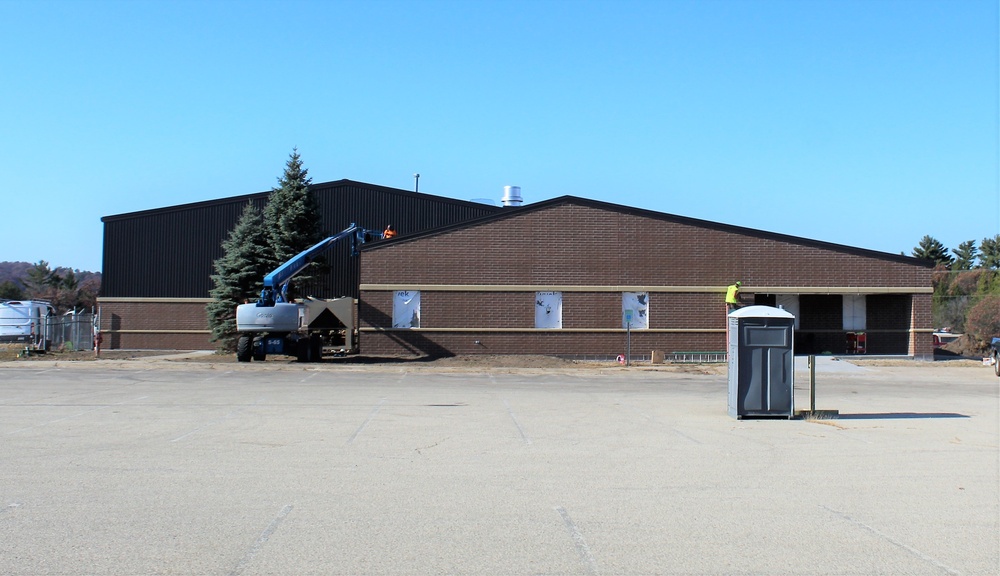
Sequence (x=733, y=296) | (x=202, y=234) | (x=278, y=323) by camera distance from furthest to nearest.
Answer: (x=202, y=234) → (x=733, y=296) → (x=278, y=323)

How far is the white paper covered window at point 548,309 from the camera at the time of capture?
112 ft

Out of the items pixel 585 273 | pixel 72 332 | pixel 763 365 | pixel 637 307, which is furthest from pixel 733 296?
pixel 72 332

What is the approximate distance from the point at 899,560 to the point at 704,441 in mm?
5881

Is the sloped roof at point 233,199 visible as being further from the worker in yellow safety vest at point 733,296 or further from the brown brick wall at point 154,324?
the worker in yellow safety vest at point 733,296

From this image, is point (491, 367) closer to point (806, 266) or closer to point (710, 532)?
point (806, 266)

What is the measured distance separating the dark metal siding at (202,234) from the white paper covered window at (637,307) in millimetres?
10270

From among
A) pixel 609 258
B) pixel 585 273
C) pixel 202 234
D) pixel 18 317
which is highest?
pixel 202 234

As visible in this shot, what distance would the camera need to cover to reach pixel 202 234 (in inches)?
1657

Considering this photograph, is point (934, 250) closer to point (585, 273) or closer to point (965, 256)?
point (965, 256)

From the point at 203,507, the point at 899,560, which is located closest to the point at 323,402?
the point at 203,507

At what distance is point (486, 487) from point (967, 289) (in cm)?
6575

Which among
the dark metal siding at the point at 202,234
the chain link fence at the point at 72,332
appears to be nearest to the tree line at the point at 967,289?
the dark metal siding at the point at 202,234

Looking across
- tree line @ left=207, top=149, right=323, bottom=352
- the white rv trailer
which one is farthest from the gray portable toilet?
the white rv trailer

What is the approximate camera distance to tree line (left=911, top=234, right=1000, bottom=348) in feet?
136
